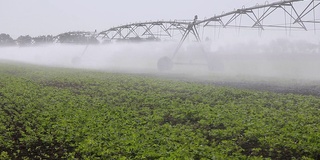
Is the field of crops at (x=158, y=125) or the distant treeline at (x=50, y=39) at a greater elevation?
the distant treeline at (x=50, y=39)

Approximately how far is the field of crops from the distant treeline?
56131 mm

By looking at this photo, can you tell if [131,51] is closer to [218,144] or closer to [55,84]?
[55,84]

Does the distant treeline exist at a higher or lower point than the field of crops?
higher

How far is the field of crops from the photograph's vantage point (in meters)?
11.2

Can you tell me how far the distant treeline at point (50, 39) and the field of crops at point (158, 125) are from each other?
56.1 meters

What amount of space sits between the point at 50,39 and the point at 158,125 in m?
108

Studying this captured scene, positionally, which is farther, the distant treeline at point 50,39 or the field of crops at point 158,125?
the distant treeline at point 50,39

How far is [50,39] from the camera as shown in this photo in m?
115

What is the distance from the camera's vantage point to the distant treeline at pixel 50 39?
7802 centimetres

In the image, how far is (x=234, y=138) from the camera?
12688 mm

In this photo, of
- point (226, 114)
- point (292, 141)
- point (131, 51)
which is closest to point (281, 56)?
point (131, 51)

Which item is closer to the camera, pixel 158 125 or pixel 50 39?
pixel 158 125

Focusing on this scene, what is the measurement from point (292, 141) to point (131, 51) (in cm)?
6104

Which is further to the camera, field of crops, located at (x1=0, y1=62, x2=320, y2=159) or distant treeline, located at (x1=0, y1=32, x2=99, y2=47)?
distant treeline, located at (x1=0, y1=32, x2=99, y2=47)
